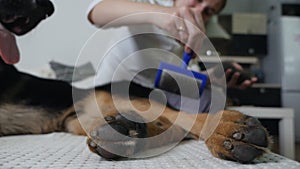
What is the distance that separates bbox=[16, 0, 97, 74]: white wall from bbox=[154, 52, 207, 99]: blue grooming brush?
306mm

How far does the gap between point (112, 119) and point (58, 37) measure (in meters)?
1.00

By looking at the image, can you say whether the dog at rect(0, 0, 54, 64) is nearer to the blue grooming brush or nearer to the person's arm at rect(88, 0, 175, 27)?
the person's arm at rect(88, 0, 175, 27)

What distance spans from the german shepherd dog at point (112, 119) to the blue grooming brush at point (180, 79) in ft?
0.17

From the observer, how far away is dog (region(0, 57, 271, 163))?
22.0 inches

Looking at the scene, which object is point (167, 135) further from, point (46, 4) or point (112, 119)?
point (46, 4)

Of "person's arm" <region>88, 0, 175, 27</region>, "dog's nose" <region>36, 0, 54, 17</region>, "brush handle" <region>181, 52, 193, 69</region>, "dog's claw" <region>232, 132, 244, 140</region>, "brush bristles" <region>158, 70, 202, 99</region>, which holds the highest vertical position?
"dog's nose" <region>36, 0, 54, 17</region>

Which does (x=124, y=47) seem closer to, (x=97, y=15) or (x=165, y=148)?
(x=97, y=15)

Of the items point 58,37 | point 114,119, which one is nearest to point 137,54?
point 114,119

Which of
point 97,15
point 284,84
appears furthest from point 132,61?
point 284,84

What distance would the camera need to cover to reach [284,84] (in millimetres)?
3420

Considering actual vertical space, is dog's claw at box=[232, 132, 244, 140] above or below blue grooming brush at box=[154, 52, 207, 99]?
below

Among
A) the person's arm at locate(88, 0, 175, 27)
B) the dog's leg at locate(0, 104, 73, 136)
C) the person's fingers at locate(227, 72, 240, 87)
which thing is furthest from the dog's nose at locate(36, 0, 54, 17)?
the person's fingers at locate(227, 72, 240, 87)

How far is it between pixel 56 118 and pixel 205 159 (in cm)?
68

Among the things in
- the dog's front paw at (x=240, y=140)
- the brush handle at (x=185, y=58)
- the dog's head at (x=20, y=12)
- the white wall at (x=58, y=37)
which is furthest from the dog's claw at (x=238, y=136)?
the white wall at (x=58, y=37)
